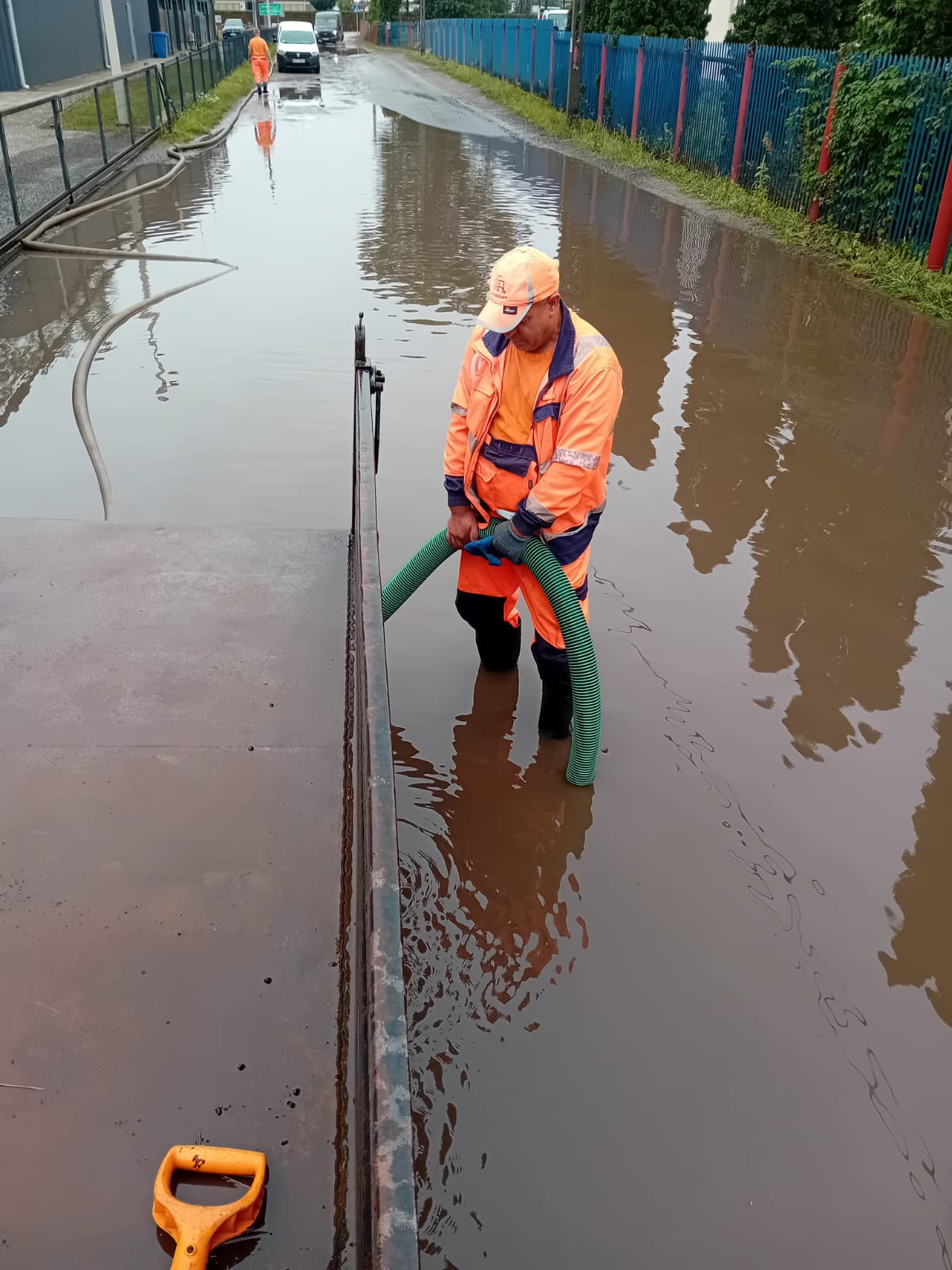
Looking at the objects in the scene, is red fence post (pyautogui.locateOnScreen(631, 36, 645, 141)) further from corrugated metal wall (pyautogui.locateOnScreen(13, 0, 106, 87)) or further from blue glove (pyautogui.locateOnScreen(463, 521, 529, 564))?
blue glove (pyautogui.locateOnScreen(463, 521, 529, 564))

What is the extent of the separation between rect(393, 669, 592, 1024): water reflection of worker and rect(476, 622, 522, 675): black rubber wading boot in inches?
3.3

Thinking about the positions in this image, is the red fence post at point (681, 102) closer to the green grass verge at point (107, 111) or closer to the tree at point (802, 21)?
the tree at point (802, 21)

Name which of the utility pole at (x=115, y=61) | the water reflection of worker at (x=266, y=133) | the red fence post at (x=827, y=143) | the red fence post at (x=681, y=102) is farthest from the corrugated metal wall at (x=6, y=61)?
the red fence post at (x=827, y=143)

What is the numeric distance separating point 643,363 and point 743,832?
546 centimetres

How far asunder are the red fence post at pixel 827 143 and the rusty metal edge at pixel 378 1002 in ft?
42.7

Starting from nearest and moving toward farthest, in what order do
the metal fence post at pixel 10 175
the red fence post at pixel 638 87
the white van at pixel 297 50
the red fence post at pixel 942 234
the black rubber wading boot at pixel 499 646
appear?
the black rubber wading boot at pixel 499 646 < the metal fence post at pixel 10 175 < the red fence post at pixel 942 234 < the red fence post at pixel 638 87 < the white van at pixel 297 50

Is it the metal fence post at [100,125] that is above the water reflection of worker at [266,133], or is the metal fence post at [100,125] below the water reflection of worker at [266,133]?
above

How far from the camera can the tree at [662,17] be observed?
2134 cm

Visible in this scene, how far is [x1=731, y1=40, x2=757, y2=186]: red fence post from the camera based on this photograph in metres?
14.8

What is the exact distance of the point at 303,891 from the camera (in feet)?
8.62

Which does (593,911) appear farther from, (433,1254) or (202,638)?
(202,638)

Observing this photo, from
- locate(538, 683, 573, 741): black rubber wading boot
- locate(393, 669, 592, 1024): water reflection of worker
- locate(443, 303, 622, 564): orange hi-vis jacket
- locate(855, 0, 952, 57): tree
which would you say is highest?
locate(855, 0, 952, 57): tree

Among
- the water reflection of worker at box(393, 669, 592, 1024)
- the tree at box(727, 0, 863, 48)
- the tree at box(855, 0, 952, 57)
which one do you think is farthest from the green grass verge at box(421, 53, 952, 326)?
the water reflection of worker at box(393, 669, 592, 1024)

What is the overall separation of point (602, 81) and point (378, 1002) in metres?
24.2
